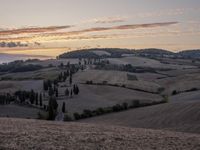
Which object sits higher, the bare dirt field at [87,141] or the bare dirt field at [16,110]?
the bare dirt field at [87,141]

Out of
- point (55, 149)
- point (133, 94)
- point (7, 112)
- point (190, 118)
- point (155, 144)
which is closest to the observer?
point (55, 149)

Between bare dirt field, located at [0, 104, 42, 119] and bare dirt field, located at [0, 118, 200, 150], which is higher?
bare dirt field, located at [0, 118, 200, 150]

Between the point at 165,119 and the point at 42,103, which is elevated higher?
the point at 165,119

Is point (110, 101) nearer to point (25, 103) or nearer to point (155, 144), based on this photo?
point (25, 103)

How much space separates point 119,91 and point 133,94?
926cm

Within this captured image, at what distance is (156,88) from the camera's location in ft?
646

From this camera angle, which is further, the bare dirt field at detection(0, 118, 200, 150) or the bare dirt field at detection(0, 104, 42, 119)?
the bare dirt field at detection(0, 104, 42, 119)

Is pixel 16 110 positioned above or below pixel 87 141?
below

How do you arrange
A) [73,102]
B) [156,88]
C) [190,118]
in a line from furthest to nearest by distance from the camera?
1. [156,88]
2. [73,102]
3. [190,118]

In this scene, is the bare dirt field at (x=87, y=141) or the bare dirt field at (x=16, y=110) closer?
the bare dirt field at (x=87, y=141)

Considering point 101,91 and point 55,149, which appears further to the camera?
point 101,91

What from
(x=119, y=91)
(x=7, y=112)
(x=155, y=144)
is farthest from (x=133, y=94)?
(x=155, y=144)

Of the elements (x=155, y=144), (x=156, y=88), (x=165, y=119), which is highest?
(x=155, y=144)

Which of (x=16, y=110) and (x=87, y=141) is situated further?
(x=16, y=110)
